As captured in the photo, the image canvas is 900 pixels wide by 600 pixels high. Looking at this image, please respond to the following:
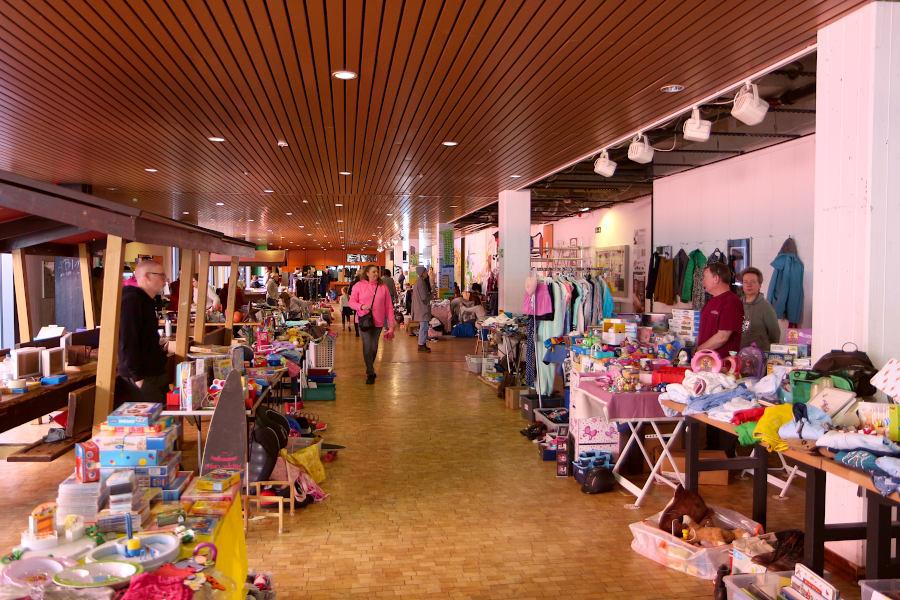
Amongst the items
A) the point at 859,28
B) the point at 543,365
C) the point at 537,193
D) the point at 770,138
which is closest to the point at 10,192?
the point at 859,28

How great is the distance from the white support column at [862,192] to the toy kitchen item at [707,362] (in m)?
0.69

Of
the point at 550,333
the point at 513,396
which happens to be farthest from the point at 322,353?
the point at 550,333

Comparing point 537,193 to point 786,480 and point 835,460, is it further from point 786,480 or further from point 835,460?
point 835,460

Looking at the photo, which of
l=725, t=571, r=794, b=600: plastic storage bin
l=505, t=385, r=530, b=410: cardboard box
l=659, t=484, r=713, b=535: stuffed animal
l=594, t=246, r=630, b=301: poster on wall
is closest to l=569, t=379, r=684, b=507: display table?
l=659, t=484, r=713, b=535: stuffed animal

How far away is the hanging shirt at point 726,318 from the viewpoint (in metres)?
5.14

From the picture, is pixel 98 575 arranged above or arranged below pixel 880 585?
above

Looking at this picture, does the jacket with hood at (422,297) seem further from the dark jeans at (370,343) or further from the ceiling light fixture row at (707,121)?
the ceiling light fixture row at (707,121)

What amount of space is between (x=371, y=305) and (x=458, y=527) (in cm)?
552

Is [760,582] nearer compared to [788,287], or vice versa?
[760,582]

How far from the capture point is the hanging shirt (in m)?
5.14

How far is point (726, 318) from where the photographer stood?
516 centimetres

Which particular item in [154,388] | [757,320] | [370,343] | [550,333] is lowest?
[370,343]

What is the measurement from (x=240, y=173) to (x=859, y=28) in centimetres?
797

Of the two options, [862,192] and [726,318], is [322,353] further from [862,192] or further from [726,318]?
[862,192]
